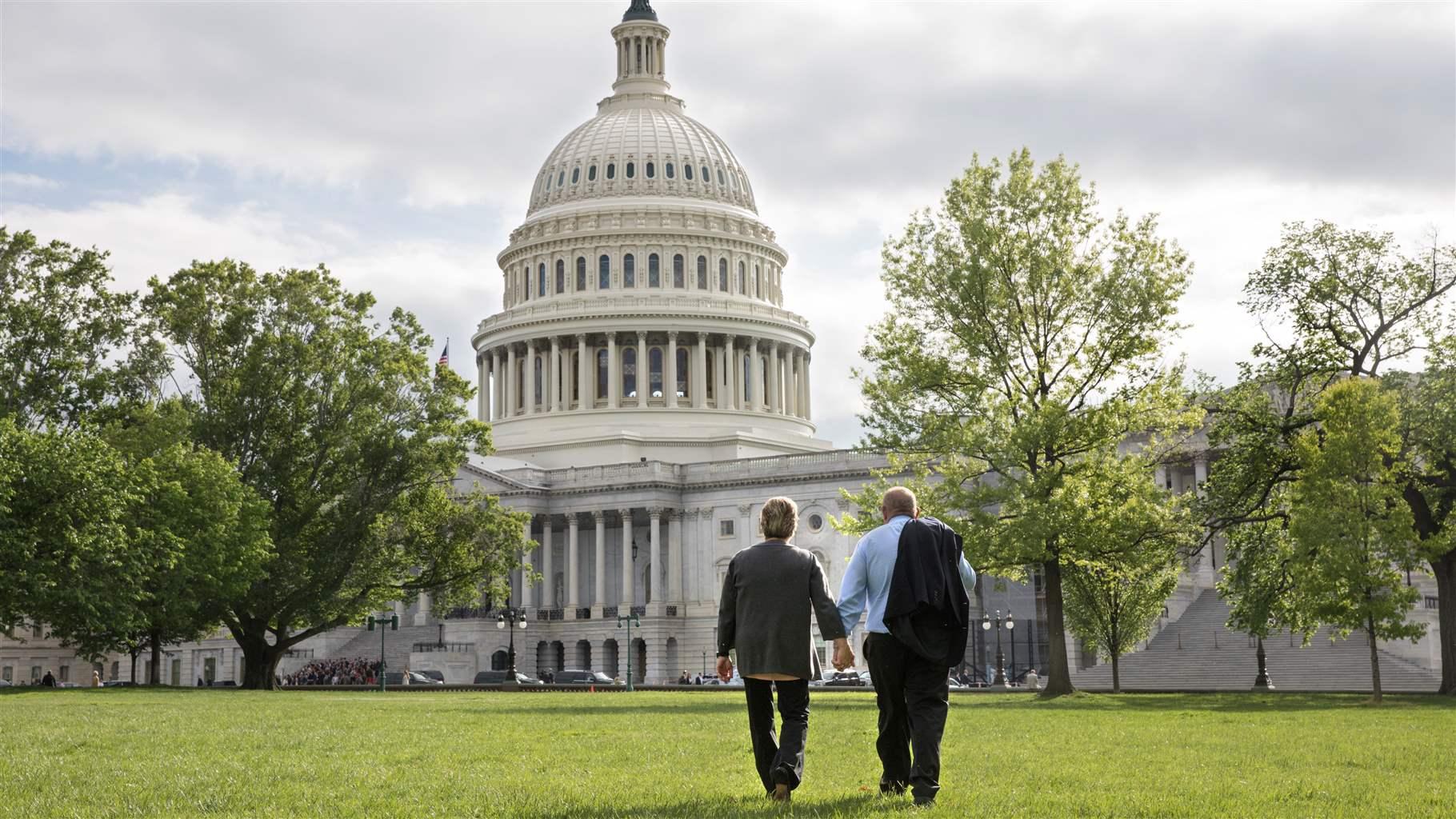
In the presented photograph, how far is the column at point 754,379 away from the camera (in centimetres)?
12519

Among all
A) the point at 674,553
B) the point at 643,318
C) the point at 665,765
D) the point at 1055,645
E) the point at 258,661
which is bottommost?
the point at 665,765

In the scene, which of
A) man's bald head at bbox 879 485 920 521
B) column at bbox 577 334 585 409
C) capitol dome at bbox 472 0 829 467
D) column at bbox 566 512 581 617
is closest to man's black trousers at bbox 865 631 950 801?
man's bald head at bbox 879 485 920 521

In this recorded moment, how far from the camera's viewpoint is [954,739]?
2178 centimetres

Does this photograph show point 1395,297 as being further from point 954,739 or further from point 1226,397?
point 954,739

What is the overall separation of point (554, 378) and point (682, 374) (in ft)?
30.4

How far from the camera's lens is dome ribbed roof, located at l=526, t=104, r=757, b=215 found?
130 metres

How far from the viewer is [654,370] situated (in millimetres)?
125625

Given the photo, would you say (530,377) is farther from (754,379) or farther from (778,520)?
(778,520)

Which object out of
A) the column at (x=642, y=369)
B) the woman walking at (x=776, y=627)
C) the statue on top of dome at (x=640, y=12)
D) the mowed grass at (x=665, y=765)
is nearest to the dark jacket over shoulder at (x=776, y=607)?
the woman walking at (x=776, y=627)

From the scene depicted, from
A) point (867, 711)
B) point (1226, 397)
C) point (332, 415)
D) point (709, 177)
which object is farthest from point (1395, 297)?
point (709, 177)

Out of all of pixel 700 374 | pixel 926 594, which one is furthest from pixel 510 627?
pixel 926 594

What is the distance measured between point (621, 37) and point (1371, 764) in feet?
425

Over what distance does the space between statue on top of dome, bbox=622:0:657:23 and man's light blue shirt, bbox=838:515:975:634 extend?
5180 inches

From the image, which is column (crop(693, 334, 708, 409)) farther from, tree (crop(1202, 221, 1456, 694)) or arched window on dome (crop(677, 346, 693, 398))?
tree (crop(1202, 221, 1456, 694))
